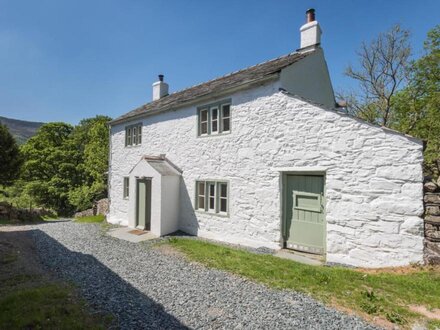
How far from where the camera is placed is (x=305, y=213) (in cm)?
816

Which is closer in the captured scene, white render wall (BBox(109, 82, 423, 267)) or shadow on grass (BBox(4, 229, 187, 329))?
shadow on grass (BBox(4, 229, 187, 329))

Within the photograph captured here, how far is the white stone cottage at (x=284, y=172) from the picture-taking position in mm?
6535

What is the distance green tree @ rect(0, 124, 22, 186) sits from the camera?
62.2 feet

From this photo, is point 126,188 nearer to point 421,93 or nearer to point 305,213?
point 305,213

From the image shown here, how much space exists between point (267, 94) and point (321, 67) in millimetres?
4387

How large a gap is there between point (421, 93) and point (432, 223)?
17.3 m

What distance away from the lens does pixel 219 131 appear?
408 inches

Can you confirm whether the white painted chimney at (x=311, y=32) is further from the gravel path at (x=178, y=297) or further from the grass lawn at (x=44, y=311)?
the grass lawn at (x=44, y=311)

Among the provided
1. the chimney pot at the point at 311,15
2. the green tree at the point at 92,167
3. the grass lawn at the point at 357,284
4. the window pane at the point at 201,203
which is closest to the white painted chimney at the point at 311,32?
the chimney pot at the point at 311,15

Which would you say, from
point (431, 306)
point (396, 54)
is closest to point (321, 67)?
point (431, 306)

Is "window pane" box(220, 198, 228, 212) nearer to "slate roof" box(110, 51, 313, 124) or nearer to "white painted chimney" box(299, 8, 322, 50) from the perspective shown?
"slate roof" box(110, 51, 313, 124)

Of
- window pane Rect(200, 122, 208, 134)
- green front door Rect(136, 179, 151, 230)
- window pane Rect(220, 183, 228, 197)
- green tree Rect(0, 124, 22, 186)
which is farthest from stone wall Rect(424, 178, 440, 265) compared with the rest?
green tree Rect(0, 124, 22, 186)

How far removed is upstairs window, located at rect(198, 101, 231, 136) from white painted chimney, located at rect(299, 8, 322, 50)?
4.50 metres

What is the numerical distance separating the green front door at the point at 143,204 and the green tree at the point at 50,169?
70.2ft
